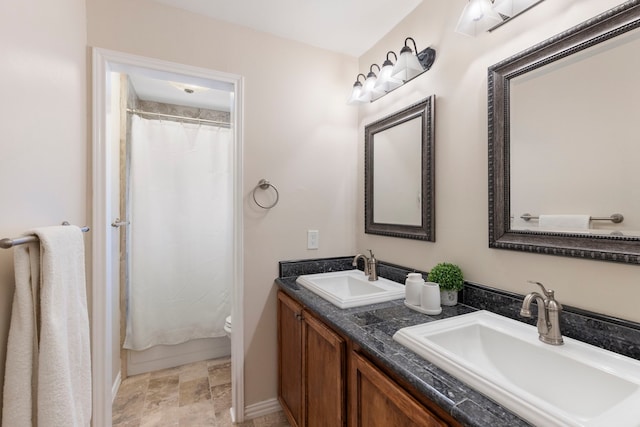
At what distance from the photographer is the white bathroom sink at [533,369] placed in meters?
0.60

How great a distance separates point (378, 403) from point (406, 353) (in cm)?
19

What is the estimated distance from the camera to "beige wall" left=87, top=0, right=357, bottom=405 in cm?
165

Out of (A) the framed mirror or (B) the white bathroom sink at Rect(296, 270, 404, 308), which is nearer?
(B) the white bathroom sink at Rect(296, 270, 404, 308)

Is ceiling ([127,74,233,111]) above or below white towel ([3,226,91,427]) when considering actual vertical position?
above

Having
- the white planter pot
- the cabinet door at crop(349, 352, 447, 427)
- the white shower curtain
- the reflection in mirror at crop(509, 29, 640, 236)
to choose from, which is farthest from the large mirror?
the white shower curtain

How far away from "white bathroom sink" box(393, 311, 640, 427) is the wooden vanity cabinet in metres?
0.35

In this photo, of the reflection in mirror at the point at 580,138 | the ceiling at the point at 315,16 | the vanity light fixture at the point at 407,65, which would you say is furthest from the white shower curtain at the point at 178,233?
the reflection in mirror at the point at 580,138

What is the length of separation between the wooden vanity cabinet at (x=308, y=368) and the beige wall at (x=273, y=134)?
170 millimetres

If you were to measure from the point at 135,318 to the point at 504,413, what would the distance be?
2568mm

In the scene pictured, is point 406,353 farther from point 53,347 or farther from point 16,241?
point 16,241

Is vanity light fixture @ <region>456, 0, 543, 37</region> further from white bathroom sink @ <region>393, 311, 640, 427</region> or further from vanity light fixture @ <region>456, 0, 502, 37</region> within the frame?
white bathroom sink @ <region>393, 311, 640, 427</region>

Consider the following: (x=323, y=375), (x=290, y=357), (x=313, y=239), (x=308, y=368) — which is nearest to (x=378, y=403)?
(x=323, y=375)

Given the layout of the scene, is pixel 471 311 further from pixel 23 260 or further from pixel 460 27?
pixel 23 260

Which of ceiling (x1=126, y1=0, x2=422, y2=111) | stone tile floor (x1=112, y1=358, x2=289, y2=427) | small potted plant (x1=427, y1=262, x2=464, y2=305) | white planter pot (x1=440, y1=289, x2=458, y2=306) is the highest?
ceiling (x1=126, y1=0, x2=422, y2=111)
